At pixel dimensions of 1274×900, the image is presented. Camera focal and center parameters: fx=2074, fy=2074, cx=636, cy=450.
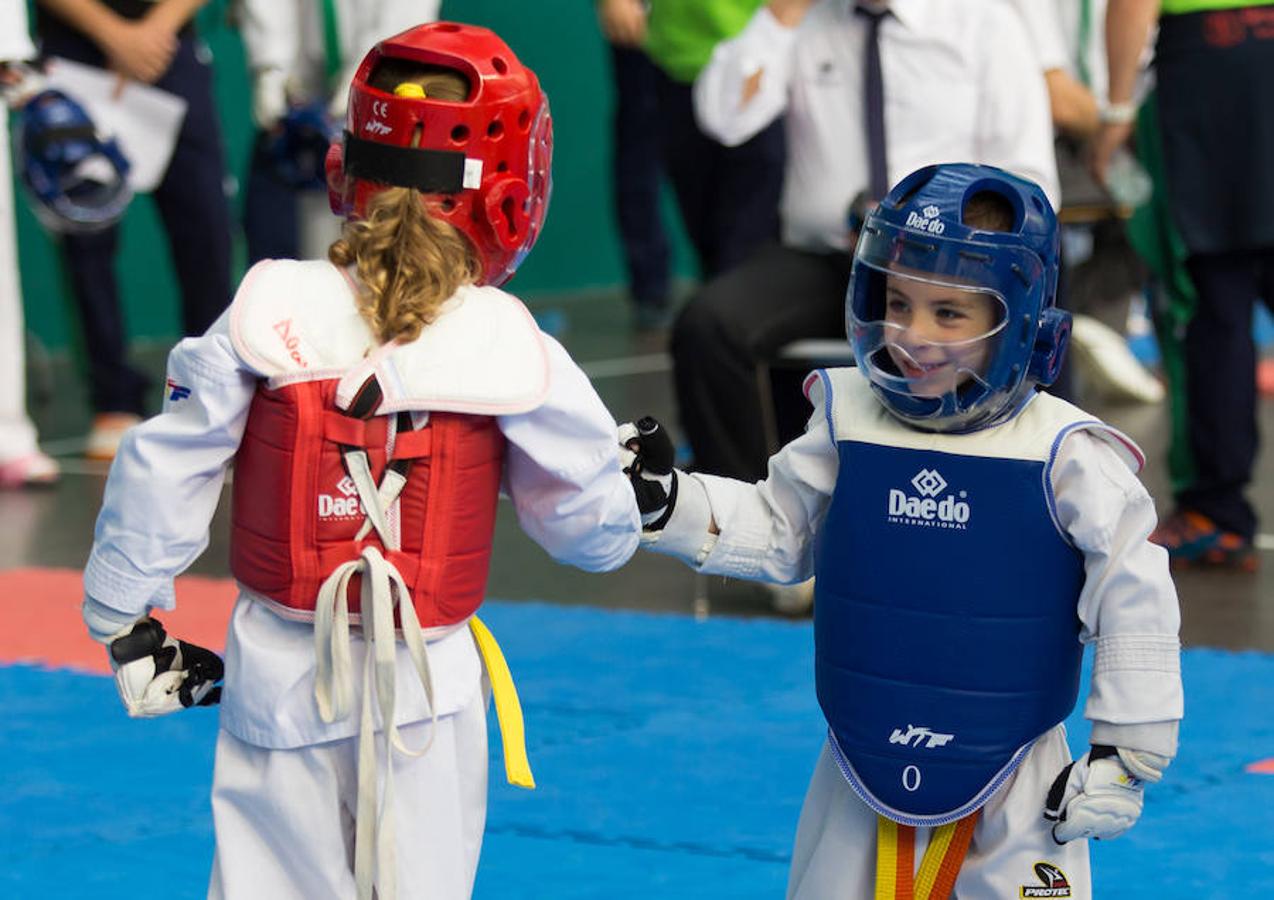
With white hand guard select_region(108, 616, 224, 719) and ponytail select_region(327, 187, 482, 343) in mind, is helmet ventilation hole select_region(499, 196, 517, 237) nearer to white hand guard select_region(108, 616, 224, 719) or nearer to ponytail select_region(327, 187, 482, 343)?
ponytail select_region(327, 187, 482, 343)

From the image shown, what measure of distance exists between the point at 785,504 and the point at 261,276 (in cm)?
84

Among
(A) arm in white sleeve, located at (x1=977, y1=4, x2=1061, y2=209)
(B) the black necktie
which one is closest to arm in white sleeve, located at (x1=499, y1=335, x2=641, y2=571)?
(B) the black necktie

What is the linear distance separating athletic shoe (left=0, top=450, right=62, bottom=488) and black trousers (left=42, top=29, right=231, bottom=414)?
47 centimetres

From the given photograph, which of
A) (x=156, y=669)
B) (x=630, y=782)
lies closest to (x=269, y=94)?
(x=630, y=782)

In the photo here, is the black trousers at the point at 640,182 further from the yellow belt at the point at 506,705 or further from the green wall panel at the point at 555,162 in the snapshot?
the yellow belt at the point at 506,705

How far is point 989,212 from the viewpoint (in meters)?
2.85

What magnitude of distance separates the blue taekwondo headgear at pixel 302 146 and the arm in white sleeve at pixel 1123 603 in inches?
179

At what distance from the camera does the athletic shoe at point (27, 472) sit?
6953 millimetres

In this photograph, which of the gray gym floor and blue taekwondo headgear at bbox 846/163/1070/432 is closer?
blue taekwondo headgear at bbox 846/163/1070/432

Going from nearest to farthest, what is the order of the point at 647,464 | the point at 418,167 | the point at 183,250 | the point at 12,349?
the point at 418,167 → the point at 647,464 → the point at 12,349 → the point at 183,250

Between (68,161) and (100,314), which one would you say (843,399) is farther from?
(100,314)

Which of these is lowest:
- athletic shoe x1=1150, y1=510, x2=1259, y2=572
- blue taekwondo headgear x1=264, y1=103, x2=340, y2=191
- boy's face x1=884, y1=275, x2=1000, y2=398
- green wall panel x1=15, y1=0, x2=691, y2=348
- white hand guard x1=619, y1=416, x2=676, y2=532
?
green wall panel x1=15, y1=0, x2=691, y2=348

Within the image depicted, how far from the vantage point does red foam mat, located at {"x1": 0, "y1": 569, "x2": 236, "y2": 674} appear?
506 centimetres

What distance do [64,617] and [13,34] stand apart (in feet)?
6.49
